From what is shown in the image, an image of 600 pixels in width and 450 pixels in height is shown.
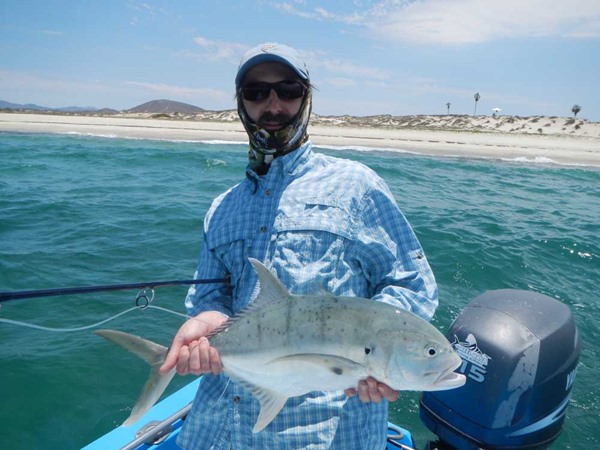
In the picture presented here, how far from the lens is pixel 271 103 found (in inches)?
98.8

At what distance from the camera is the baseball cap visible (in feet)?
7.82

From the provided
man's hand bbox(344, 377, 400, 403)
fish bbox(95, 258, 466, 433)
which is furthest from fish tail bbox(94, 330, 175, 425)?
man's hand bbox(344, 377, 400, 403)

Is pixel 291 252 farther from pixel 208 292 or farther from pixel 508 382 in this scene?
pixel 508 382

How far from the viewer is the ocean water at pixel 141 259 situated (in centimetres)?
506

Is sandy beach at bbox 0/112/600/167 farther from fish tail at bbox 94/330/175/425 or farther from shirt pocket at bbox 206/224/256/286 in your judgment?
fish tail at bbox 94/330/175/425

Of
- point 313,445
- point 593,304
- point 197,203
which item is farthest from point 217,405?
point 197,203

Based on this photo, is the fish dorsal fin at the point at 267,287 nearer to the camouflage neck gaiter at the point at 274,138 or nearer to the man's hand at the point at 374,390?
the man's hand at the point at 374,390

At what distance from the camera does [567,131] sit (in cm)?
5947

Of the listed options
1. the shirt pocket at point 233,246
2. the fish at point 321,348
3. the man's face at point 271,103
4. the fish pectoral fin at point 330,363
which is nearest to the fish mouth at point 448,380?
the fish at point 321,348

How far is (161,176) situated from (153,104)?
451 ft

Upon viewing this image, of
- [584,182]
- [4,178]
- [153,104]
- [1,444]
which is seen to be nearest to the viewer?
[1,444]

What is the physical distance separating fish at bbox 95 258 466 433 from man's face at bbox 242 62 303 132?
35.9 inches

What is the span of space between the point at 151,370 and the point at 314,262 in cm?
99

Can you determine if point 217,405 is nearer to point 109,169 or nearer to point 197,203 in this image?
point 197,203
